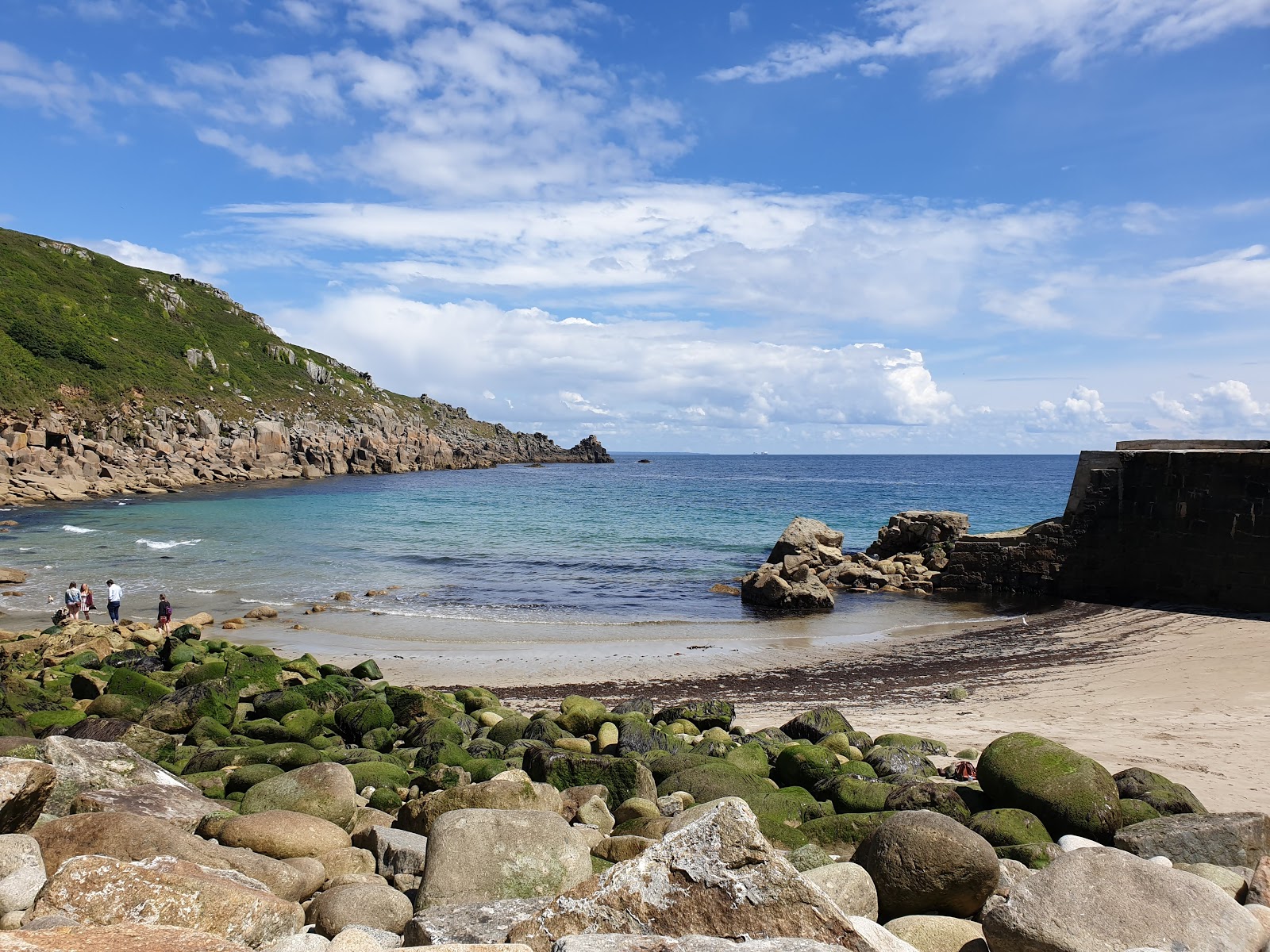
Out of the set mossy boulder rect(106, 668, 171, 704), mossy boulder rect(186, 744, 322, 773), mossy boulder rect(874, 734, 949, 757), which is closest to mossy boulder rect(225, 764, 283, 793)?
mossy boulder rect(186, 744, 322, 773)

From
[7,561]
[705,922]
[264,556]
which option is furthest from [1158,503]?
[7,561]

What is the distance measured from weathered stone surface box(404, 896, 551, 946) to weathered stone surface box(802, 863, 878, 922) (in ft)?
5.86

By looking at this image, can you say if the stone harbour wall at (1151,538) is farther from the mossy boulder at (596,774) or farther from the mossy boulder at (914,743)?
the mossy boulder at (596,774)

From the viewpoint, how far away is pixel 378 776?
827 centimetres

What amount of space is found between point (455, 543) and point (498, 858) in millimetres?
34158

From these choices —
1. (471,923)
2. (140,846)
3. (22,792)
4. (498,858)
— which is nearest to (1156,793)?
(498,858)

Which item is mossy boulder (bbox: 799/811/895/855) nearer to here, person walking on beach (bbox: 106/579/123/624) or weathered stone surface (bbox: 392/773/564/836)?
weathered stone surface (bbox: 392/773/564/836)

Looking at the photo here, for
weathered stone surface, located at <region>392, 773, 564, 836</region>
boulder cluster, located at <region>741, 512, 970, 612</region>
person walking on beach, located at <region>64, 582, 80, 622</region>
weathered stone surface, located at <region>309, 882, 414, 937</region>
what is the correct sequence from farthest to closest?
boulder cluster, located at <region>741, 512, 970, 612</region>
person walking on beach, located at <region>64, 582, 80, 622</region>
weathered stone surface, located at <region>392, 773, 564, 836</region>
weathered stone surface, located at <region>309, 882, 414, 937</region>

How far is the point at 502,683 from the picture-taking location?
639 inches

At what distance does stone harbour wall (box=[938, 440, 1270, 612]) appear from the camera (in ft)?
66.3

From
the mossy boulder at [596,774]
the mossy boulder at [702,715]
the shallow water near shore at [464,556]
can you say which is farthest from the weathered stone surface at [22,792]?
the shallow water near shore at [464,556]

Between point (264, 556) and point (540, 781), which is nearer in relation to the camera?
point (540, 781)

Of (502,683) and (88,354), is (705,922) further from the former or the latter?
(88,354)

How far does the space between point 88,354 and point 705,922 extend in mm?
87332
